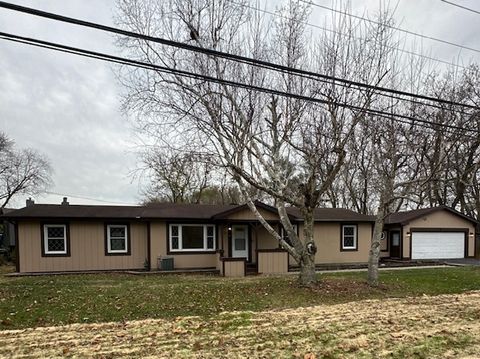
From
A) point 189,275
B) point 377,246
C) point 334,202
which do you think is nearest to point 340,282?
point 377,246

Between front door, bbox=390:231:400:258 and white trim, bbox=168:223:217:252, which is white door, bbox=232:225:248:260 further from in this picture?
front door, bbox=390:231:400:258

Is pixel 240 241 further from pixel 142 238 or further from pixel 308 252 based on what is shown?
pixel 308 252

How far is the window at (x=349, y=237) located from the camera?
19.8m

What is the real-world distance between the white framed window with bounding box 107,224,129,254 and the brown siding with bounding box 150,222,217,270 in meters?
1.25

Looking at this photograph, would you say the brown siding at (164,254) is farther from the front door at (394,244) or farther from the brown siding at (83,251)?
the front door at (394,244)

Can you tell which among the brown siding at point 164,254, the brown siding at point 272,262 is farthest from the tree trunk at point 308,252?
the brown siding at point 164,254

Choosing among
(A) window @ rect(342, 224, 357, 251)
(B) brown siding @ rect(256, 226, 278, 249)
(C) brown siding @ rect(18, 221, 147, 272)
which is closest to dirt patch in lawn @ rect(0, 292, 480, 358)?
(C) brown siding @ rect(18, 221, 147, 272)

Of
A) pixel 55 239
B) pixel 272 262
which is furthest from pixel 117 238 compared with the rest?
pixel 272 262

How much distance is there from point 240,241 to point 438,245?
45.4 feet

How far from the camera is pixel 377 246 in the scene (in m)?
11.8

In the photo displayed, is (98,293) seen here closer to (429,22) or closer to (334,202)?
(429,22)

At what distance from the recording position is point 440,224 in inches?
909

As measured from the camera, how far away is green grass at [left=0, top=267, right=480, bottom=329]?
7.62 metres

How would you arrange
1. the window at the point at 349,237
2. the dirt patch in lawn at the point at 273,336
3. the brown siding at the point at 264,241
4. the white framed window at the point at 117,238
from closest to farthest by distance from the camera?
the dirt patch in lawn at the point at 273,336 < the white framed window at the point at 117,238 < the brown siding at the point at 264,241 < the window at the point at 349,237
